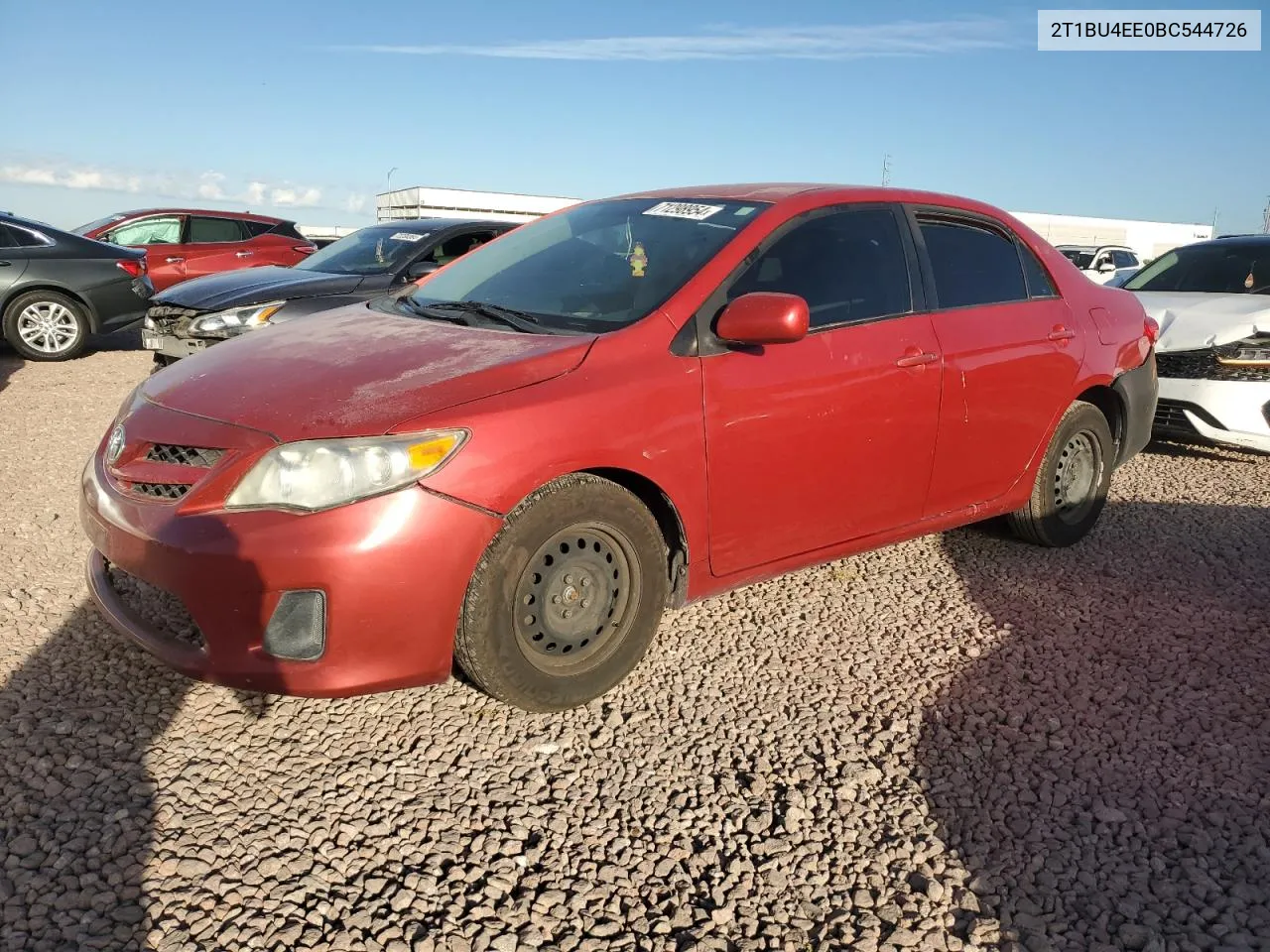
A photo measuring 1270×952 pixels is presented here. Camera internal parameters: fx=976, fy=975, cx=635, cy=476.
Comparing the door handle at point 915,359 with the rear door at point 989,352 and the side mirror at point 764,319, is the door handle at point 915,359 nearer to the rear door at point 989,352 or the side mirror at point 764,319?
the rear door at point 989,352

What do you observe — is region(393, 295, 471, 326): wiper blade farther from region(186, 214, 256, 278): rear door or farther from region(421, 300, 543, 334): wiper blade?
region(186, 214, 256, 278): rear door

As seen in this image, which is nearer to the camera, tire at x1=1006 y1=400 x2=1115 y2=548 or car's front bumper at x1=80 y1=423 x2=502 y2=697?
car's front bumper at x1=80 y1=423 x2=502 y2=697

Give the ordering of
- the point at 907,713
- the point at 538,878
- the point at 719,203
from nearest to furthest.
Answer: the point at 538,878, the point at 907,713, the point at 719,203

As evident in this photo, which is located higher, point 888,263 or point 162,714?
point 888,263

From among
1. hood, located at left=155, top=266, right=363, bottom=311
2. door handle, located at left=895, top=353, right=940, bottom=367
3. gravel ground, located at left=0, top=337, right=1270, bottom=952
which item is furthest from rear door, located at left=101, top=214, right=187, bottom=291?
door handle, located at left=895, top=353, right=940, bottom=367

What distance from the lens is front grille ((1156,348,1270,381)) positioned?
6.09 metres

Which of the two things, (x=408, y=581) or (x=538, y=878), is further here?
(x=408, y=581)

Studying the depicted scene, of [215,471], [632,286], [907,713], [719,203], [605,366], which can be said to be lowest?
[907,713]

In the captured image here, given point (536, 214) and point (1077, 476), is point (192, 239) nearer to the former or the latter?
point (1077, 476)

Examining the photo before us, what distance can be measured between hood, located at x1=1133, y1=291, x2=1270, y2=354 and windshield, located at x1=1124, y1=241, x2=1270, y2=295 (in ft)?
1.22

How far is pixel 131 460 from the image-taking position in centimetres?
292

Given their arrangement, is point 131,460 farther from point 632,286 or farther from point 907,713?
point 907,713

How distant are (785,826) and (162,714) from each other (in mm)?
1910

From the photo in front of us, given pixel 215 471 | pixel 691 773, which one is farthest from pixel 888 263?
pixel 215 471
